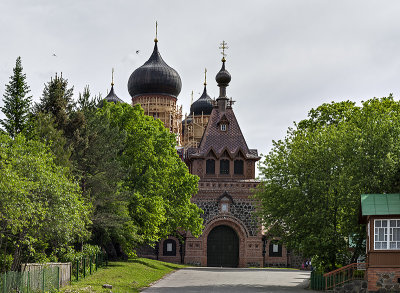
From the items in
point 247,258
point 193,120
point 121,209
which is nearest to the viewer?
point 121,209

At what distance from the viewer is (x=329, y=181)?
32.2 m

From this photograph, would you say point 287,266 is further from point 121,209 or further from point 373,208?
point 373,208

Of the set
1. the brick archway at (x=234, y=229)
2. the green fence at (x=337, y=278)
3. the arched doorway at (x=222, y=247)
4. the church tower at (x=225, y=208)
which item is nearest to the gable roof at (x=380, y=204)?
the green fence at (x=337, y=278)

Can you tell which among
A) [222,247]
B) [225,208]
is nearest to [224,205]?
[225,208]

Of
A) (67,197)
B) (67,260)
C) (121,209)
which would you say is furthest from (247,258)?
(67,197)

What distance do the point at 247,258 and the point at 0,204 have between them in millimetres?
35848

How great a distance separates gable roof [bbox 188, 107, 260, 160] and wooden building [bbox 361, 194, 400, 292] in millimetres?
30654

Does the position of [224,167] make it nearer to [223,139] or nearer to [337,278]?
[223,139]

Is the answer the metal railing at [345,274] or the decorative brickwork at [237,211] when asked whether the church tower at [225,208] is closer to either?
the decorative brickwork at [237,211]

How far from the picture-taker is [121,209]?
36281 millimetres

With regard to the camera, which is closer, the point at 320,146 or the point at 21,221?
the point at 21,221

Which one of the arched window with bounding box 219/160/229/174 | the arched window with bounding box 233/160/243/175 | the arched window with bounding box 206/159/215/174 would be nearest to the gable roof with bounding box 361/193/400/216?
the arched window with bounding box 233/160/243/175

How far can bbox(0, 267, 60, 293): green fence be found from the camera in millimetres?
22297

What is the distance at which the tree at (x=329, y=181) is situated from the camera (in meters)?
31.2
